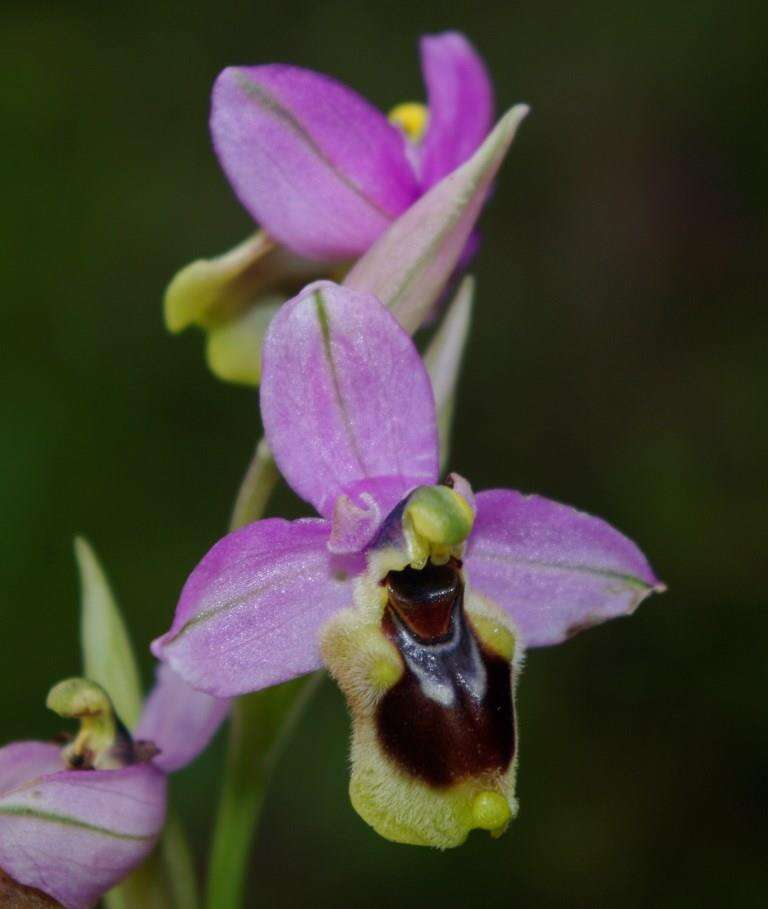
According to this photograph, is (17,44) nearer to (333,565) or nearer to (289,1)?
(289,1)

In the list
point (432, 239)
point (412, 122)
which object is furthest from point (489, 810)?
point (412, 122)

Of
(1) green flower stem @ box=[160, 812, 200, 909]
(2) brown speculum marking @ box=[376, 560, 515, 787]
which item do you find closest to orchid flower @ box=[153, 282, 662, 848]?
(2) brown speculum marking @ box=[376, 560, 515, 787]

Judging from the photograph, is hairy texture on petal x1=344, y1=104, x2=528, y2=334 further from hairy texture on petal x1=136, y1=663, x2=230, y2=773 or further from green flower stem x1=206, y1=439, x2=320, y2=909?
hairy texture on petal x1=136, y1=663, x2=230, y2=773

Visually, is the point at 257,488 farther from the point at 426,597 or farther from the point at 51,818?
the point at 51,818

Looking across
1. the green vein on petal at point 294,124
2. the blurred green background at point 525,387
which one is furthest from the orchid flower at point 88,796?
the blurred green background at point 525,387

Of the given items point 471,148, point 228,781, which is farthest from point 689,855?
point 471,148

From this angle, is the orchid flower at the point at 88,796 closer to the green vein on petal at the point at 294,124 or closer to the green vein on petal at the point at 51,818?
the green vein on petal at the point at 51,818
